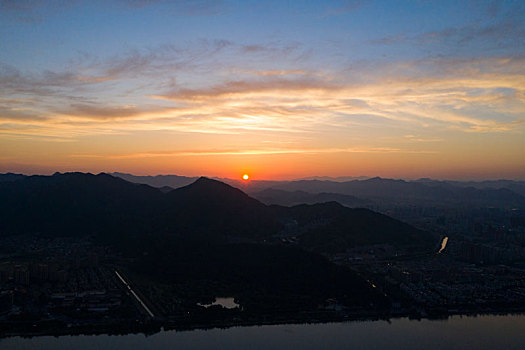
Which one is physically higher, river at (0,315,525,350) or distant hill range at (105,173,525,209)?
distant hill range at (105,173,525,209)

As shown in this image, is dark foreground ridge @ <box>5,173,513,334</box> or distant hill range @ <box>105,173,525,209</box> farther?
distant hill range @ <box>105,173,525,209</box>

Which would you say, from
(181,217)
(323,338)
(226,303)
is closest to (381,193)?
(181,217)

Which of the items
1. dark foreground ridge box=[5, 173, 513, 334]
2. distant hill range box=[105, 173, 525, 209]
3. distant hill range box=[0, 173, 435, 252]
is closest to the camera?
dark foreground ridge box=[5, 173, 513, 334]

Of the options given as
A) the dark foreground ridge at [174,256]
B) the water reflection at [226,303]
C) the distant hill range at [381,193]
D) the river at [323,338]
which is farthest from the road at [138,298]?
the distant hill range at [381,193]

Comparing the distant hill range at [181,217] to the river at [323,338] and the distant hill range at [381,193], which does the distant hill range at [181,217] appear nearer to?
the river at [323,338]

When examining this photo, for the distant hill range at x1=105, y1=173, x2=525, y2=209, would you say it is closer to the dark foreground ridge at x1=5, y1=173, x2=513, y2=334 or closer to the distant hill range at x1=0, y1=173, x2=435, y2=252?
the distant hill range at x1=0, y1=173, x2=435, y2=252

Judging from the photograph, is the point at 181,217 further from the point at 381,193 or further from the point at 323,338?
the point at 381,193

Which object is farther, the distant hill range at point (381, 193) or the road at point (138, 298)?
the distant hill range at point (381, 193)

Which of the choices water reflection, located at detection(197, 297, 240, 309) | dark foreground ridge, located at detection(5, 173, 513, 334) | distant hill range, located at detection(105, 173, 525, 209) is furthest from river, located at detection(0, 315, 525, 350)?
distant hill range, located at detection(105, 173, 525, 209)
